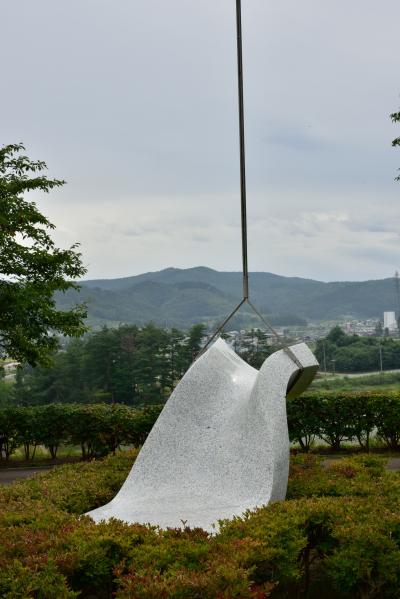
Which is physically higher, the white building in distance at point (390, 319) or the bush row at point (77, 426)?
the white building in distance at point (390, 319)

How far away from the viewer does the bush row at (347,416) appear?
1216 cm

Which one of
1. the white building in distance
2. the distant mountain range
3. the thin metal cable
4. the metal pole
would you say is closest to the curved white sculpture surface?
the thin metal cable

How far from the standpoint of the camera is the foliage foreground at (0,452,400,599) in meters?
4.01

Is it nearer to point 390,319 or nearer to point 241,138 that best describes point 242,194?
point 241,138

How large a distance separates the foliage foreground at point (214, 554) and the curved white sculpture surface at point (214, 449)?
562 mm

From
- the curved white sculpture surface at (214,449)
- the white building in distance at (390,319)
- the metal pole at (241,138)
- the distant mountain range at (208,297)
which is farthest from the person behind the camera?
the white building in distance at (390,319)

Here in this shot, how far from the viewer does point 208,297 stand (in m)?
78.8

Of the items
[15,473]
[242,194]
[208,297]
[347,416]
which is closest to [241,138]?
[242,194]

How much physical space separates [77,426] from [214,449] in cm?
629

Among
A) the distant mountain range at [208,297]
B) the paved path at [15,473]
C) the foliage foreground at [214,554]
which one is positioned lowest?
the paved path at [15,473]

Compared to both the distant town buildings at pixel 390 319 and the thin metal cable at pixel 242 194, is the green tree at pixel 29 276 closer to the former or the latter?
the thin metal cable at pixel 242 194

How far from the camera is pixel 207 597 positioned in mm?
3869

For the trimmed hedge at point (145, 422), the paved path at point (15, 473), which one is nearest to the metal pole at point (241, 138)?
the trimmed hedge at point (145, 422)

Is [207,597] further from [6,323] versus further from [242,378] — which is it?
[6,323]
